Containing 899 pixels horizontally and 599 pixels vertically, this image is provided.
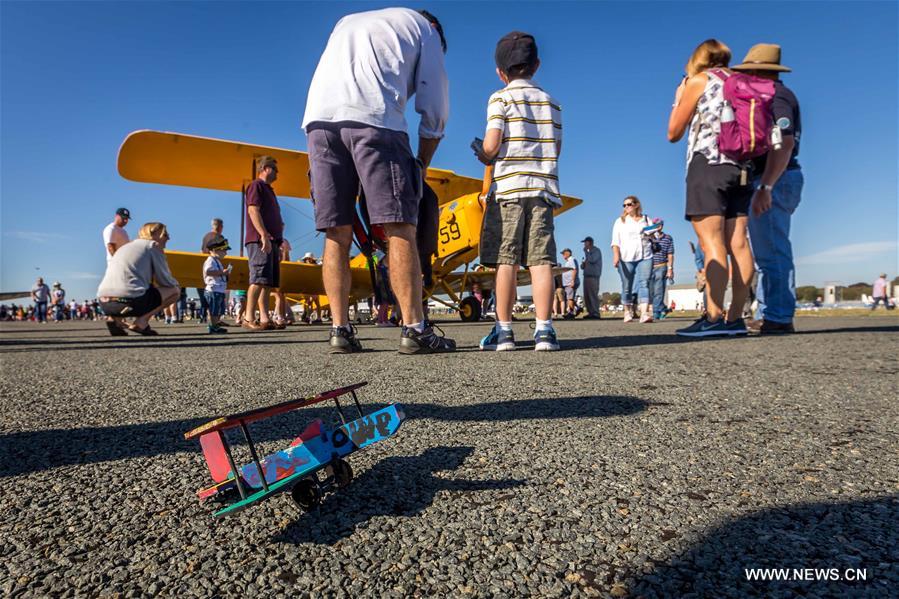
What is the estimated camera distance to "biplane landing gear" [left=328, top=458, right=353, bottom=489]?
2.71 ft

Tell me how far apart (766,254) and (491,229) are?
253 centimetres

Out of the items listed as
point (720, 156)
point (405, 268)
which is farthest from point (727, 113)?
point (405, 268)

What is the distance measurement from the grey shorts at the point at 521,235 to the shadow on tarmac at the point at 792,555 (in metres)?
2.60

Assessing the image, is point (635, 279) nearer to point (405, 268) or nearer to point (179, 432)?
point (405, 268)

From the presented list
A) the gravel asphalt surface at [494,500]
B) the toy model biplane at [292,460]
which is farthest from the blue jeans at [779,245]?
the toy model biplane at [292,460]

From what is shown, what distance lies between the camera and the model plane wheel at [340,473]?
0.83 m

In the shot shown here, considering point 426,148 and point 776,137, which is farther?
point 776,137

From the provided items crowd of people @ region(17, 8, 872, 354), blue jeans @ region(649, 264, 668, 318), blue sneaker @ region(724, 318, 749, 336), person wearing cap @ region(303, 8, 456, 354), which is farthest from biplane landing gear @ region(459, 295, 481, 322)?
person wearing cap @ region(303, 8, 456, 354)

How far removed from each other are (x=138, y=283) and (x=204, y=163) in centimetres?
692

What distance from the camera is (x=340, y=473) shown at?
83 centimetres

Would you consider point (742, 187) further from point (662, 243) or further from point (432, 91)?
point (662, 243)

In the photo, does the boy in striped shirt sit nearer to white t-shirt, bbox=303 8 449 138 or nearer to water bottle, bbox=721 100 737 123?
white t-shirt, bbox=303 8 449 138

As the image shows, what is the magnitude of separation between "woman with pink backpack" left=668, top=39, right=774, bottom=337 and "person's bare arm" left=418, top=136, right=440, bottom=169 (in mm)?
1902

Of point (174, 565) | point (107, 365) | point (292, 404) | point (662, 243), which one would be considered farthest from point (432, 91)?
point (662, 243)
